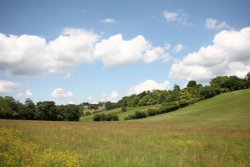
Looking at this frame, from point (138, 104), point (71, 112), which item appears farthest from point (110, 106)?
point (71, 112)

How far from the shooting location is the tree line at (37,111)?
7888cm

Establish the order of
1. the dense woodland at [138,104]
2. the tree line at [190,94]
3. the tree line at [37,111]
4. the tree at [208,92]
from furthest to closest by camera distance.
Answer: the tree at [208,92] → the tree line at [190,94] → the dense woodland at [138,104] → the tree line at [37,111]

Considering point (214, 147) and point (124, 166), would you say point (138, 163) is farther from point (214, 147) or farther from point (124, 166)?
point (214, 147)

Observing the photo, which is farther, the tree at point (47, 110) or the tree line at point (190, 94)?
the tree line at point (190, 94)

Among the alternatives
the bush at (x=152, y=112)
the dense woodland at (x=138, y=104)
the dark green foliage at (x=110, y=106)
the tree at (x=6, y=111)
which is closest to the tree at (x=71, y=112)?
the dense woodland at (x=138, y=104)

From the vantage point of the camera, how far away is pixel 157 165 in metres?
9.59

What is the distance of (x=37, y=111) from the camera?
81.6 m

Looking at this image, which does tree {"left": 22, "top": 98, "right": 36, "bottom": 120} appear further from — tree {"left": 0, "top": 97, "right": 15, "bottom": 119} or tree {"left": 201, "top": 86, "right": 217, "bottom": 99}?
tree {"left": 201, "top": 86, "right": 217, "bottom": 99}

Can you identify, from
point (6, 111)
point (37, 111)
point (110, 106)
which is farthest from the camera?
point (110, 106)

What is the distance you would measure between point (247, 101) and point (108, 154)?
67.3m

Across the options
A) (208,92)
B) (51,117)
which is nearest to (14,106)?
(51,117)

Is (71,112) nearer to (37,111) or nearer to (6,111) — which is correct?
(37,111)

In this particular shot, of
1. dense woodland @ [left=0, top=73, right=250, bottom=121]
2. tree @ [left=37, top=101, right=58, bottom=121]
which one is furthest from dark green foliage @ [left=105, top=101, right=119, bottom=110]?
tree @ [left=37, top=101, right=58, bottom=121]

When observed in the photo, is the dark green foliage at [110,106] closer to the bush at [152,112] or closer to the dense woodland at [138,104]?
the dense woodland at [138,104]
